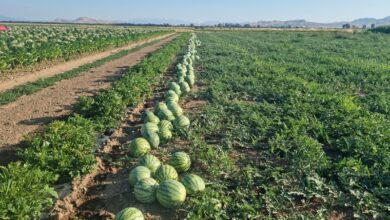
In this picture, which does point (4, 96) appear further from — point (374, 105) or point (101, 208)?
point (374, 105)

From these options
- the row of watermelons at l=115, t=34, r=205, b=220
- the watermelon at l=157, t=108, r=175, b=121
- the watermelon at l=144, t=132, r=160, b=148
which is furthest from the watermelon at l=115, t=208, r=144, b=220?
the watermelon at l=157, t=108, r=175, b=121

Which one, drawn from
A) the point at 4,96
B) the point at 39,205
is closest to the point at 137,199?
the point at 39,205

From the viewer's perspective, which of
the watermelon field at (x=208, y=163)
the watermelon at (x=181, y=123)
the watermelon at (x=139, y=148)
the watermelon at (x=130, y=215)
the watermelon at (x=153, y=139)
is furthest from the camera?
the watermelon at (x=181, y=123)

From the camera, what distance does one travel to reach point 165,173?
18.6ft

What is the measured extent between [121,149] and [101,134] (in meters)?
0.87

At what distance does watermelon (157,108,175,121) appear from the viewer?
27.9 ft

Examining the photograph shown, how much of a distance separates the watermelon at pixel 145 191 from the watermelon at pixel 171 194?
4.1 inches

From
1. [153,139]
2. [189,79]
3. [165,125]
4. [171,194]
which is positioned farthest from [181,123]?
[189,79]

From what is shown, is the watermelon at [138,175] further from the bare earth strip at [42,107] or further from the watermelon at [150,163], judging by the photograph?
the bare earth strip at [42,107]

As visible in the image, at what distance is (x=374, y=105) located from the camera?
1015cm

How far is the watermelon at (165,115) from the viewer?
27.9 ft

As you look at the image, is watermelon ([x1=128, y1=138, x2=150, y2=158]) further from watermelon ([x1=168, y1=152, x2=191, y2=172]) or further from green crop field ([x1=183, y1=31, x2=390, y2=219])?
green crop field ([x1=183, y1=31, x2=390, y2=219])

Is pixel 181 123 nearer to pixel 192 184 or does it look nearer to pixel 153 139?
pixel 153 139

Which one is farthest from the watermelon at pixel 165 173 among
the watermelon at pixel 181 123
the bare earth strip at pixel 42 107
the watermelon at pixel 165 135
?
the bare earth strip at pixel 42 107
